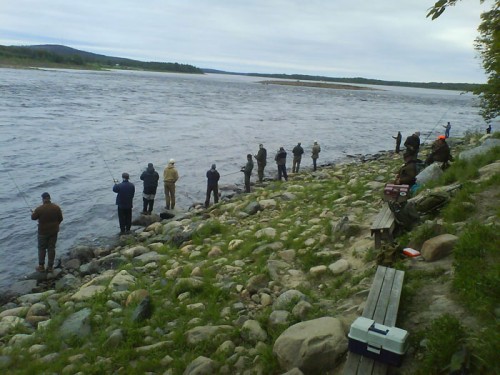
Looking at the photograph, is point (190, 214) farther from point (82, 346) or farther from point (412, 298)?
point (412, 298)

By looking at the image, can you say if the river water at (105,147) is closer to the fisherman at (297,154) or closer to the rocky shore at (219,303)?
the fisherman at (297,154)

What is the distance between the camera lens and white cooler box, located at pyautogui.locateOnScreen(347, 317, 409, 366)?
425 centimetres

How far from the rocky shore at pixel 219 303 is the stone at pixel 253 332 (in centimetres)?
1

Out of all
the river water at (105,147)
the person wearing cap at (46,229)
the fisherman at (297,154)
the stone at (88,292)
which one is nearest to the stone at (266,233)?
the stone at (88,292)

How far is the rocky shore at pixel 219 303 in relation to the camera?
210 inches

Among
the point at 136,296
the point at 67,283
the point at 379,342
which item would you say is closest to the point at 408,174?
the point at 379,342

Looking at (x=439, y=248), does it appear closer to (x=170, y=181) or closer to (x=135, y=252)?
(x=135, y=252)

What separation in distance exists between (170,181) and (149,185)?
107cm

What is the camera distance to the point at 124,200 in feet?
45.4

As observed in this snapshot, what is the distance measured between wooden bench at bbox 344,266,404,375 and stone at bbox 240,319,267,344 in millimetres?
1520

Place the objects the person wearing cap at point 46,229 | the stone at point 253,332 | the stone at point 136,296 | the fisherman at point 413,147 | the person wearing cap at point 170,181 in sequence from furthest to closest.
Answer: the person wearing cap at point 170,181 → the person wearing cap at point 46,229 → the fisherman at point 413,147 → the stone at point 136,296 → the stone at point 253,332

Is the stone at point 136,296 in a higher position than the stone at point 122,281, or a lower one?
higher

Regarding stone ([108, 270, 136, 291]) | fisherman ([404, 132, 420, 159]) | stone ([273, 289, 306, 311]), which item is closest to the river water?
stone ([108, 270, 136, 291])

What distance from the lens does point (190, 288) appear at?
761 cm
